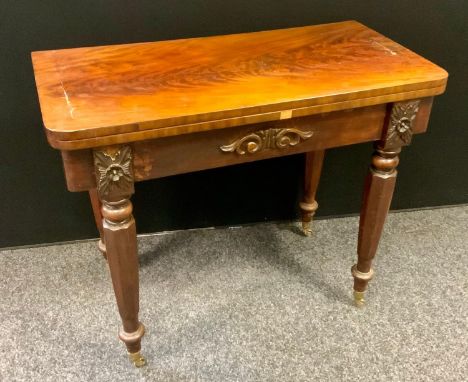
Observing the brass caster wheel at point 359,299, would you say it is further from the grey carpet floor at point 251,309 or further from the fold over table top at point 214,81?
the fold over table top at point 214,81

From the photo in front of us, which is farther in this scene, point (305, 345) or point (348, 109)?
point (305, 345)

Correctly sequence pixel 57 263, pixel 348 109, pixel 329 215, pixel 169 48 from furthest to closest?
1. pixel 329 215
2. pixel 57 263
3. pixel 169 48
4. pixel 348 109

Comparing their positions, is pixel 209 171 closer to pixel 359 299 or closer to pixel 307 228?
pixel 307 228

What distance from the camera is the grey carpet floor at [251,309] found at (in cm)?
115

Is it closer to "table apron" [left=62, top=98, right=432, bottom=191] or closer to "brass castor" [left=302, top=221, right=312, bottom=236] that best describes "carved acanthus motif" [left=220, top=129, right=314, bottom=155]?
"table apron" [left=62, top=98, right=432, bottom=191]

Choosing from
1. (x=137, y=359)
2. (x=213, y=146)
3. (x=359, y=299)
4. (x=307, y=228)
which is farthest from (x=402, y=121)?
(x=137, y=359)

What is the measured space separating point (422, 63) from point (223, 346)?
75 centimetres

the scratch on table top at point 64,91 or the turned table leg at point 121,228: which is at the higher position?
the scratch on table top at point 64,91

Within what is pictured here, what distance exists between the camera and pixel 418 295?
134 cm

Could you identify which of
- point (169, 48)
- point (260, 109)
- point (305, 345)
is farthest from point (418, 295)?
point (169, 48)

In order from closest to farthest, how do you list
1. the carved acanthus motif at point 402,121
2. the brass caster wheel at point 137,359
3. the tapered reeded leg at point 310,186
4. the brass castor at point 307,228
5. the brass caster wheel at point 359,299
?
the carved acanthus motif at point 402,121
the brass caster wheel at point 137,359
the brass caster wheel at point 359,299
the tapered reeded leg at point 310,186
the brass castor at point 307,228

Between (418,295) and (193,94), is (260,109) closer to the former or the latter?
(193,94)

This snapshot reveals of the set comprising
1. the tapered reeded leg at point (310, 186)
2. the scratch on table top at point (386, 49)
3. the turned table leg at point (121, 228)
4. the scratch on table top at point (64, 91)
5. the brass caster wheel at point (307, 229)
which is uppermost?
the scratch on table top at point (386, 49)

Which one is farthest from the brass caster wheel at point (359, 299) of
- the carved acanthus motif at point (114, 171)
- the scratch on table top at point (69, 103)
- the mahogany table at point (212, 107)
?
the scratch on table top at point (69, 103)
